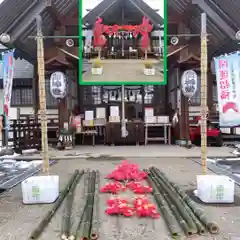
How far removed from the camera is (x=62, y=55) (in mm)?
11031

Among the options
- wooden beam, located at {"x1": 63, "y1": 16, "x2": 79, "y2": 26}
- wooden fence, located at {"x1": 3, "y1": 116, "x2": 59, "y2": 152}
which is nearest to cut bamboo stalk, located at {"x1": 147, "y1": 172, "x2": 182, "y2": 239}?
wooden fence, located at {"x1": 3, "y1": 116, "x2": 59, "y2": 152}

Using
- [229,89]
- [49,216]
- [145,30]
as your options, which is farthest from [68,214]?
[145,30]

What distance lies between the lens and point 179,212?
3854 millimetres

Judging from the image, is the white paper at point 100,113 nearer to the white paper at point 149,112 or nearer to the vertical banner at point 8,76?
the white paper at point 149,112

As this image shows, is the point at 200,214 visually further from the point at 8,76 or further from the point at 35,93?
the point at 35,93

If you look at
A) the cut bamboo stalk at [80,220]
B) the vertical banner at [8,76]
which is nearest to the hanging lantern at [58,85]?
the vertical banner at [8,76]

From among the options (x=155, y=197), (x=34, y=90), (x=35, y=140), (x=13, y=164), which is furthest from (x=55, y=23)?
(x=155, y=197)

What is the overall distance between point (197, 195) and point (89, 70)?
7.10m

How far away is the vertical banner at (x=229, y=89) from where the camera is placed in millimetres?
8258

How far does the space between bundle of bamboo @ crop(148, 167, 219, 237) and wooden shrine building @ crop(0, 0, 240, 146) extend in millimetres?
6820

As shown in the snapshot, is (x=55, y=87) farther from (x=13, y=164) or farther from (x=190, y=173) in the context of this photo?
(x=190, y=173)

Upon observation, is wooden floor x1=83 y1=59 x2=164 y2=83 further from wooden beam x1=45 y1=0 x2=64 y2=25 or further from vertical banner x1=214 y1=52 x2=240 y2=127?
vertical banner x1=214 y1=52 x2=240 y2=127

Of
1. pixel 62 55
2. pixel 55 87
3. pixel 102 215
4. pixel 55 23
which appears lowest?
pixel 102 215

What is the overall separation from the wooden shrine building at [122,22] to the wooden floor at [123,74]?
92 cm
